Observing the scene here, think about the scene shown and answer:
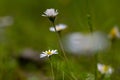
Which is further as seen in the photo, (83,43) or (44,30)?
(44,30)

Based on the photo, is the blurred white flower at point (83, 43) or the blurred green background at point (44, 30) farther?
the blurred white flower at point (83, 43)

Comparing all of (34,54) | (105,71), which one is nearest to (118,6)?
(34,54)

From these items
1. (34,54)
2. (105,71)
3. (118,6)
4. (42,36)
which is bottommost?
(105,71)

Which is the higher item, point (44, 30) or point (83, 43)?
point (44, 30)

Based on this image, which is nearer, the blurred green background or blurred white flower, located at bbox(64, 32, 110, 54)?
the blurred green background

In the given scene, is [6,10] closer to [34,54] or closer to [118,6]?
[118,6]

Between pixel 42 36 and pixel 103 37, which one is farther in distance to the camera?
pixel 42 36

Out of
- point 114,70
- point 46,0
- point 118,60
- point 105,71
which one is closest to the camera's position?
point 105,71

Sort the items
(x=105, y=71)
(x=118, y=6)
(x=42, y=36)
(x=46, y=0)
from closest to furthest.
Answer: (x=105, y=71), (x=42, y=36), (x=118, y=6), (x=46, y=0)
